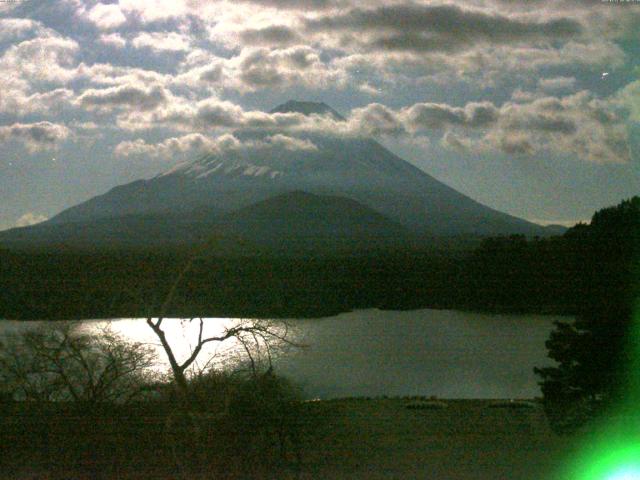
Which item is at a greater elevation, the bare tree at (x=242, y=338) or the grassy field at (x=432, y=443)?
the bare tree at (x=242, y=338)

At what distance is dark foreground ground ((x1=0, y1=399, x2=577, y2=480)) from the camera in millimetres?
3535

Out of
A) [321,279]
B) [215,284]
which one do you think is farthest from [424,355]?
[215,284]

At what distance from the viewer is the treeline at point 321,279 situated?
4.18 metres

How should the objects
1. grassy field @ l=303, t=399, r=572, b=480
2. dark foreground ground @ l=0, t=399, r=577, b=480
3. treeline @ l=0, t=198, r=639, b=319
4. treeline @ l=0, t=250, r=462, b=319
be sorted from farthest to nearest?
treeline @ l=0, t=198, r=639, b=319
treeline @ l=0, t=250, r=462, b=319
grassy field @ l=303, t=399, r=572, b=480
dark foreground ground @ l=0, t=399, r=577, b=480

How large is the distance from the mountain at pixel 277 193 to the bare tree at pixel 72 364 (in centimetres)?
129

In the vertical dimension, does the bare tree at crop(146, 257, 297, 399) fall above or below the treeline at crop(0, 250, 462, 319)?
below

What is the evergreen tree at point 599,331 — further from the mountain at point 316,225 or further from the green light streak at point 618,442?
the mountain at point 316,225

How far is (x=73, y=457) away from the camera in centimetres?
363

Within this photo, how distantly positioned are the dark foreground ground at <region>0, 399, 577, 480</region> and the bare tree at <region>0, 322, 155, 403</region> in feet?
0.57

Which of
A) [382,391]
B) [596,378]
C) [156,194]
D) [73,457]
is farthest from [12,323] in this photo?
[156,194]

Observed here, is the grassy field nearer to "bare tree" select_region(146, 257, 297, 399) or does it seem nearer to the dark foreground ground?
the dark foreground ground

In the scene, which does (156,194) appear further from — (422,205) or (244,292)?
(244,292)

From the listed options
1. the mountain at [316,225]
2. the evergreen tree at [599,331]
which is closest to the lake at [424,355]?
the evergreen tree at [599,331]

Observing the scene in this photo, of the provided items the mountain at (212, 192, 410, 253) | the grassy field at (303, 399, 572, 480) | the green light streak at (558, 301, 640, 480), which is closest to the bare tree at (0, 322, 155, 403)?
the grassy field at (303, 399, 572, 480)
